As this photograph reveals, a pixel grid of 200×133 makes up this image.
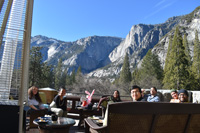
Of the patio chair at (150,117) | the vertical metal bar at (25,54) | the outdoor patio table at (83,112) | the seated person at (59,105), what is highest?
the vertical metal bar at (25,54)

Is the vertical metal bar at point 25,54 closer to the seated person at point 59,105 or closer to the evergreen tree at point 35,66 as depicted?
the seated person at point 59,105

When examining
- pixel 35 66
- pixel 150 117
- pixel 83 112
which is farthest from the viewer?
pixel 35 66

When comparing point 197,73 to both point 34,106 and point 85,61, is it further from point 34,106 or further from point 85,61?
point 85,61

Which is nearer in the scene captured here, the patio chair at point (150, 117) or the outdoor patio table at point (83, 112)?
the patio chair at point (150, 117)

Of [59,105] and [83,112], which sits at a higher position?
[59,105]

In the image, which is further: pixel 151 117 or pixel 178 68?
pixel 178 68

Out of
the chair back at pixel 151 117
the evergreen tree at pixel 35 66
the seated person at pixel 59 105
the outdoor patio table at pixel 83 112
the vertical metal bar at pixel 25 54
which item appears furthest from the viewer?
the evergreen tree at pixel 35 66

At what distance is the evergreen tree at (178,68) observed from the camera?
2511 cm

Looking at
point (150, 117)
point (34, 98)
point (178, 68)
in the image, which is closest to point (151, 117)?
point (150, 117)

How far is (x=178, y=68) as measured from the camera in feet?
83.7

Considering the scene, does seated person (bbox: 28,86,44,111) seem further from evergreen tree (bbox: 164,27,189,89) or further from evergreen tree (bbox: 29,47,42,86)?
evergreen tree (bbox: 164,27,189,89)

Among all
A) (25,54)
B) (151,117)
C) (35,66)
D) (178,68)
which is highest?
(35,66)

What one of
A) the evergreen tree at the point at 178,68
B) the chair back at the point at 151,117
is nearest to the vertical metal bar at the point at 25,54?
the chair back at the point at 151,117

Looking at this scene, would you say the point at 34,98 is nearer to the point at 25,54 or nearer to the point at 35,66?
the point at 25,54
